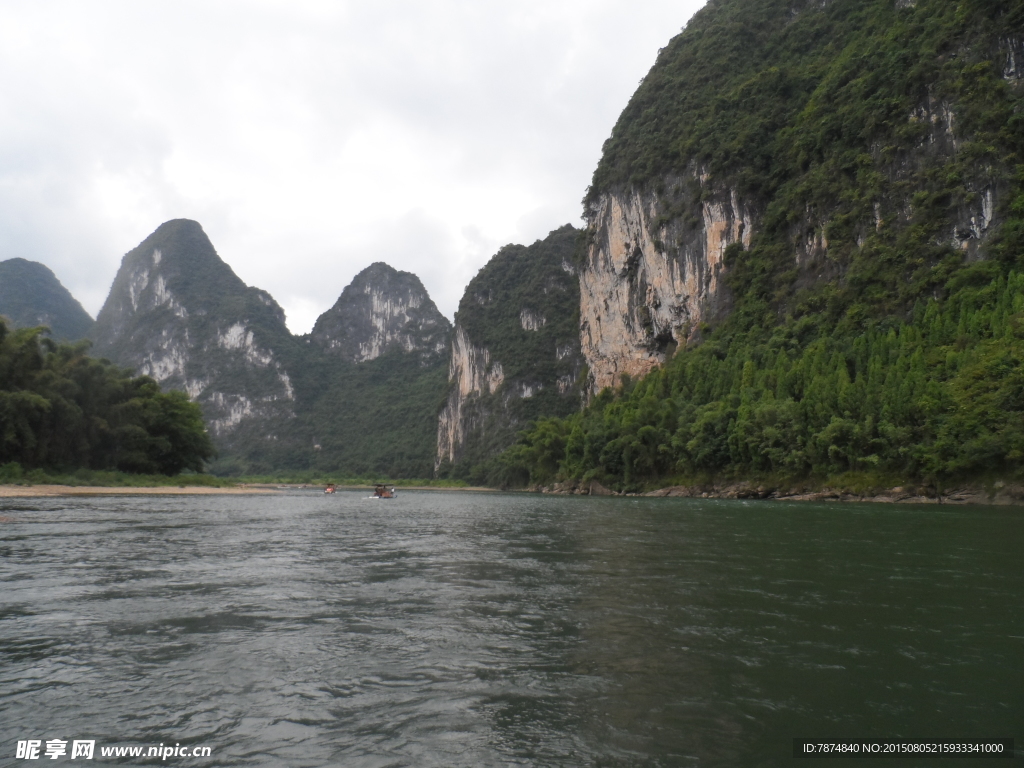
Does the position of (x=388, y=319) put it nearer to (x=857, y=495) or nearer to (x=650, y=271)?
(x=650, y=271)

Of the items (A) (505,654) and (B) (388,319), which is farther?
(B) (388,319)

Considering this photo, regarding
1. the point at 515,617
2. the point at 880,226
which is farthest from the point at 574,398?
the point at 515,617

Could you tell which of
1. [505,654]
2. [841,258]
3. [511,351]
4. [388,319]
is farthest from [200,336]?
[505,654]

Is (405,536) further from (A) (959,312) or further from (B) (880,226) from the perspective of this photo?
(B) (880,226)

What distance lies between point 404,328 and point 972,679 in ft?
597

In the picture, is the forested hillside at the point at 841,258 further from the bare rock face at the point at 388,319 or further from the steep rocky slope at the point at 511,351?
the bare rock face at the point at 388,319

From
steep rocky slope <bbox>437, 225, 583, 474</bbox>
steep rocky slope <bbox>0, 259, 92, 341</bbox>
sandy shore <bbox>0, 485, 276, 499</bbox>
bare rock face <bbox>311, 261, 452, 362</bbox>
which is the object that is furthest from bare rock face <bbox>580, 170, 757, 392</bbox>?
steep rocky slope <bbox>0, 259, 92, 341</bbox>

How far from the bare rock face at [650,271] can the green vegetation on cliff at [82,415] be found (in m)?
48.9

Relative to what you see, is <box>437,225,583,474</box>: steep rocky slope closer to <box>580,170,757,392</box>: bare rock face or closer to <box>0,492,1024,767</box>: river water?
<box>580,170,757,392</box>: bare rock face

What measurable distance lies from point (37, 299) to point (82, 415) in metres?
142

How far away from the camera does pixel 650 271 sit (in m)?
73.6

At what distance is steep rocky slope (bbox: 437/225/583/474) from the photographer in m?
112

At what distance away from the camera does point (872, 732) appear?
3.92 meters

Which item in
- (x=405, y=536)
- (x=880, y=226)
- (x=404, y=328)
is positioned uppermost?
(x=404, y=328)
